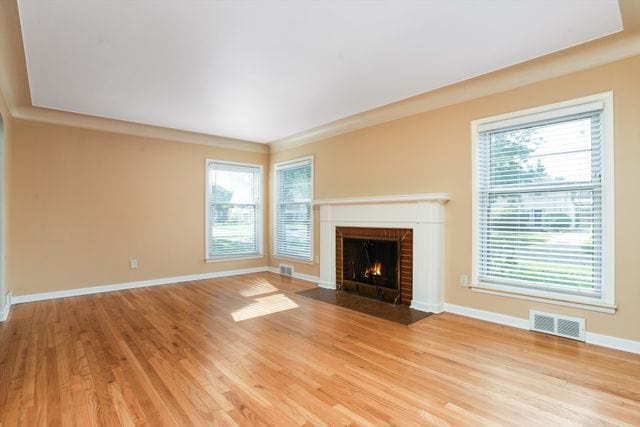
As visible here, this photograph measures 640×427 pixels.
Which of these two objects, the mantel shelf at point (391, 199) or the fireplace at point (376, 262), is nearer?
the mantel shelf at point (391, 199)

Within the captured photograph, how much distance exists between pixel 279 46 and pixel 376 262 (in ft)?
9.94

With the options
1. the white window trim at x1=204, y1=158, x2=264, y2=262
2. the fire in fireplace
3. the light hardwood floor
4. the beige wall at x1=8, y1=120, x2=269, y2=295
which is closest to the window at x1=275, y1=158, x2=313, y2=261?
the white window trim at x1=204, y1=158, x2=264, y2=262

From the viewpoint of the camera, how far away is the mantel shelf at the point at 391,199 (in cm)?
371

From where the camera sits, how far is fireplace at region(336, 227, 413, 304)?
4059 millimetres

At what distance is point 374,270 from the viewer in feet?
15.1

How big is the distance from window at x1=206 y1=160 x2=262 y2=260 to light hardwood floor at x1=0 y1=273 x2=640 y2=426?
238 cm

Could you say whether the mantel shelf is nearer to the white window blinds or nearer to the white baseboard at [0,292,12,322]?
the white window blinds

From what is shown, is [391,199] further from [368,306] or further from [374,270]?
[368,306]

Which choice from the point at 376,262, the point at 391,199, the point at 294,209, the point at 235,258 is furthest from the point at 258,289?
the point at 391,199

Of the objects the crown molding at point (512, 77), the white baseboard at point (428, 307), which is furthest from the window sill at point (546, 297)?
the crown molding at point (512, 77)

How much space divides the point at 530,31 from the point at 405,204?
2082mm

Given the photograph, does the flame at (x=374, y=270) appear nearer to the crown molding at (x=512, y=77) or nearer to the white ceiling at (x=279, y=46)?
the crown molding at (x=512, y=77)

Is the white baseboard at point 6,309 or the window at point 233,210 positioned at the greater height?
the window at point 233,210

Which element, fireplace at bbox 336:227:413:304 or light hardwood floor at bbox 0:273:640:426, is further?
fireplace at bbox 336:227:413:304
